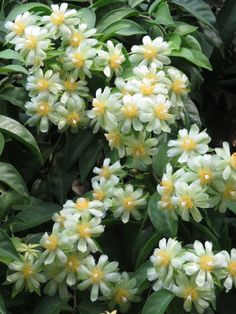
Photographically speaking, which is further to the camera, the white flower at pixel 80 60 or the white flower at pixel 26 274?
the white flower at pixel 80 60

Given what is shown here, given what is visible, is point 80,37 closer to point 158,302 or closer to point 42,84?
point 42,84

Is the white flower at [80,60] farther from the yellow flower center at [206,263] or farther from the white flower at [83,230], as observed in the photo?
the yellow flower center at [206,263]

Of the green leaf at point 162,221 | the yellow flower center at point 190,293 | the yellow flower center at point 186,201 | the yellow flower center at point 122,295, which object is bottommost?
the yellow flower center at point 122,295

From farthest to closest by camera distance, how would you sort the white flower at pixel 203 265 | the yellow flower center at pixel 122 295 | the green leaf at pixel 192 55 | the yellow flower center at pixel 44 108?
the green leaf at pixel 192 55 → the yellow flower center at pixel 44 108 → the yellow flower center at pixel 122 295 → the white flower at pixel 203 265

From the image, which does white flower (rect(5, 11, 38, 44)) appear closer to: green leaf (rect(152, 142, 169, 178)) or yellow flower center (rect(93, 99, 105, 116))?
yellow flower center (rect(93, 99, 105, 116))

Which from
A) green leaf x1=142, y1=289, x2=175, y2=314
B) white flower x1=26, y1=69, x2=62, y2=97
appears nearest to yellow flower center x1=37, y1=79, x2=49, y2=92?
white flower x1=26, y1=69, x2=62, y2=97

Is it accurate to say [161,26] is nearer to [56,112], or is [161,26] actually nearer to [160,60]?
[160,60]

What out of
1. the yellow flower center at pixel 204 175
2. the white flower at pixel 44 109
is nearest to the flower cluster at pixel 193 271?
the yellow flower center at pixel 204 175
